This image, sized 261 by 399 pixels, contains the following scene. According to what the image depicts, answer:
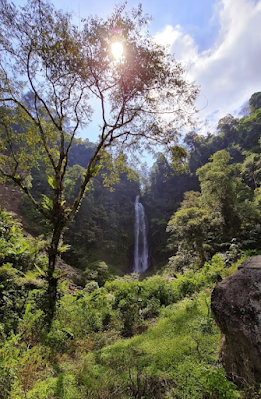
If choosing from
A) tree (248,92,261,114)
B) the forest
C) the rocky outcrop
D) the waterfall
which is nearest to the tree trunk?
the forest

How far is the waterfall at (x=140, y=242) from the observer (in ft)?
73.5

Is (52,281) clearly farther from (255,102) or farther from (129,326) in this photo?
(255,102)

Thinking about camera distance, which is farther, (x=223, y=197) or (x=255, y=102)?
(x=255, y=102)

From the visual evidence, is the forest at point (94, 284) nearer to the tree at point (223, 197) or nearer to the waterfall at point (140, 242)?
the tree at point (223, 197)

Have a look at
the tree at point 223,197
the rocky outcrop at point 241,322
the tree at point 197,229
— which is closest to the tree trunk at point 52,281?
the rocky outcrop at point 241,322

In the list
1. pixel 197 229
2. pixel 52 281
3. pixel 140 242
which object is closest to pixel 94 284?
pixel 52 281

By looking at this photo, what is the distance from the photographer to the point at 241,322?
197 centimetres

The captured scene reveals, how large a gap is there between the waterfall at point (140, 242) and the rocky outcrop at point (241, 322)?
19.9 meters

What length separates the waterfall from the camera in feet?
73.5

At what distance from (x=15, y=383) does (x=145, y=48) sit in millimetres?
6898

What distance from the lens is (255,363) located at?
1798 millimetres

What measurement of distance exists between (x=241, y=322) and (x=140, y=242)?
23324mm

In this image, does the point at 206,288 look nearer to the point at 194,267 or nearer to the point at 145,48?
the point at 194,267

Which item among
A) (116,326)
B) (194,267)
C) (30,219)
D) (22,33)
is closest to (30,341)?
(116,326)
